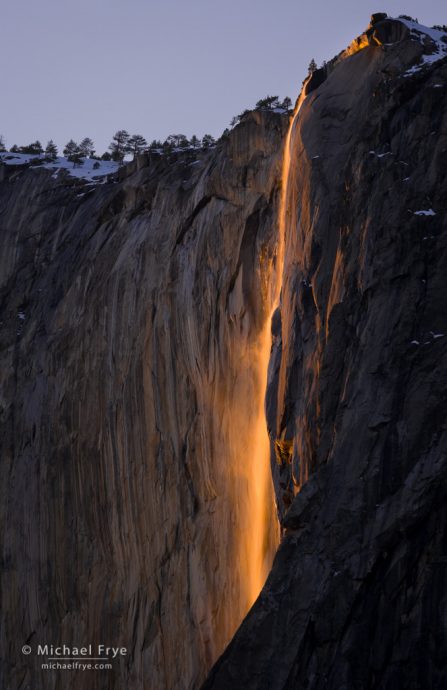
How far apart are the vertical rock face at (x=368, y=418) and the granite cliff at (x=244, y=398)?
5cm

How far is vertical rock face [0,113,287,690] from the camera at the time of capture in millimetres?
31672

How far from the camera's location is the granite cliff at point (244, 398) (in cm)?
2091

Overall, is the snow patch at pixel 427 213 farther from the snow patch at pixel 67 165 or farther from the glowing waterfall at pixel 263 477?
the snow patch at pixel 67 165

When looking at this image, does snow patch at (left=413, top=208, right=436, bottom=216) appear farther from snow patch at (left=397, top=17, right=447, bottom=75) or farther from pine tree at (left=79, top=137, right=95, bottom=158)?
pine tree at (left=79, top=137, right=95, bottom=158)

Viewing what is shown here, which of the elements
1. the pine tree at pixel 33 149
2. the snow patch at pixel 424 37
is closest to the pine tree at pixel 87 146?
the pine tree at pixel 33 149

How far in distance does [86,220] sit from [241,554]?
65.9 ft

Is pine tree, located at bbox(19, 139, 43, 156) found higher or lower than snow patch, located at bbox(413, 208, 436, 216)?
higher

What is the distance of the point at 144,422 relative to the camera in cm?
3641

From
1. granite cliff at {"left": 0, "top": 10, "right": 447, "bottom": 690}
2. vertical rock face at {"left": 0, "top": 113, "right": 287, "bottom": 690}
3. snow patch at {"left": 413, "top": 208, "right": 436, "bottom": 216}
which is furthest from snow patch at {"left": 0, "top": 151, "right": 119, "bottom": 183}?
snow patch at {"left": 413, "top": 208, "right": 436, "bottom": 216}

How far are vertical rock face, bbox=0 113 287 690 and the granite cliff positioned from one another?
0.31 feet

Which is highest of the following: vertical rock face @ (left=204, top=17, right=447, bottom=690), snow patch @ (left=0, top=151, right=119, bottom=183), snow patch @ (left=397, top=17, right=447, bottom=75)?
snow patch @ (left=0, top=151, right=119, bottom=183)

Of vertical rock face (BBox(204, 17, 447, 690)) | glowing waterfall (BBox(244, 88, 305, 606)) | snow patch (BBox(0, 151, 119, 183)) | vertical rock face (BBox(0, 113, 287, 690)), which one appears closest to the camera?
vertical rock face (BBox(204, 17, 447, 690))

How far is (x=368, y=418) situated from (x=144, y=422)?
1578cm

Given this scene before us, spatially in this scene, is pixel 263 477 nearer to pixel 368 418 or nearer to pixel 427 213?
pixel 368 418
